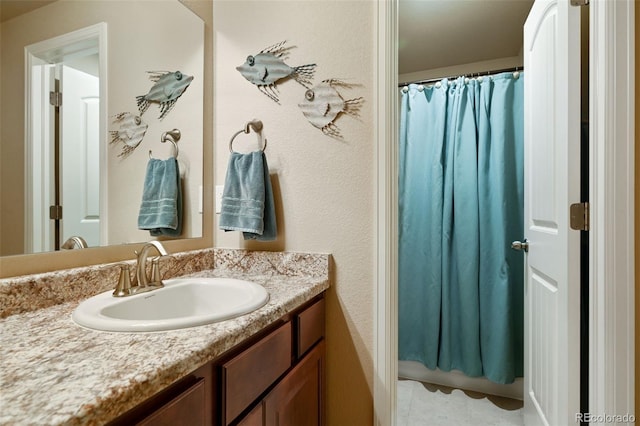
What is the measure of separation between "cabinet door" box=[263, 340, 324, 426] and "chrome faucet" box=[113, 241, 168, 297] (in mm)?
467

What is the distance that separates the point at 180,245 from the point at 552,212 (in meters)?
1.45

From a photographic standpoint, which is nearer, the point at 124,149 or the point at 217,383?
the point at 217,383

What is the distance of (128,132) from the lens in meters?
1.05

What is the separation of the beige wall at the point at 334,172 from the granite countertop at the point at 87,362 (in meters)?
0.50

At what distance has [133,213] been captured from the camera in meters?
1.07

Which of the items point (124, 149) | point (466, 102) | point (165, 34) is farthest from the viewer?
point (466, 102)

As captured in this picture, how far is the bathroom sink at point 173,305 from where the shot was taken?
0.63 m

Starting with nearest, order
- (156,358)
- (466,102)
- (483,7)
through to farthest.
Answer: (156,358), (483,7), (466,102)

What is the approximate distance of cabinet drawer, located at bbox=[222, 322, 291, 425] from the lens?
64cm

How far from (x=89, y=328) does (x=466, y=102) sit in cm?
213

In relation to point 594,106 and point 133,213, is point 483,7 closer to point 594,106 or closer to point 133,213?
point 594,106

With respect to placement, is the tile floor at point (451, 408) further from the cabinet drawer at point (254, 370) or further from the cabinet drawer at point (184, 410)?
A: the cabinet drawer at point (184, 410)

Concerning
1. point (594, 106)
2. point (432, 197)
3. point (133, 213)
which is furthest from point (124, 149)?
point (432, 197)

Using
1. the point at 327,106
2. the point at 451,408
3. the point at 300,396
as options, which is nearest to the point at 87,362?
the point at 300,396
